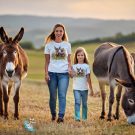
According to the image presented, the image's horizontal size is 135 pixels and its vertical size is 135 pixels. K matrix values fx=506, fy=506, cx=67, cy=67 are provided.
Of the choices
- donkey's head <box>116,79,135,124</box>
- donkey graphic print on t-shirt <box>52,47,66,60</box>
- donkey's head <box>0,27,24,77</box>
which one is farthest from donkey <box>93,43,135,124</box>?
donkey's head <box>0,27,24,77</box>

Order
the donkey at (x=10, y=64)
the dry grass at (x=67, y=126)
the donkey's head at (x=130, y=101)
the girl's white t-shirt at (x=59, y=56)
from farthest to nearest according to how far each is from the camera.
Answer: the girl's white t-shirt at (x=59, y=56) → the donkey at (x=10, y=64) → the donkey's head at (x=130, y=101) → the dry grass at (x=67, y=126)

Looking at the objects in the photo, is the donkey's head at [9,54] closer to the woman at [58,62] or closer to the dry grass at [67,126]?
the woman at [58,62]

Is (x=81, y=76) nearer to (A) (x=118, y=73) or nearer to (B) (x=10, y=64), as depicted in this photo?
(A) (x=118, y=73)

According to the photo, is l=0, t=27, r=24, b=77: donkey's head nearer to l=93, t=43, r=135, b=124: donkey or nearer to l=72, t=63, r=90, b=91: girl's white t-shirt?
l=72, t=63, r=90, b=91: girl's white t-shirt

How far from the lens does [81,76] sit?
40.4 feet

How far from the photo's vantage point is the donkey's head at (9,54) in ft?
38.4

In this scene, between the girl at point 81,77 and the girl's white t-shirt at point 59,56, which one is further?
the girl at point 81,77

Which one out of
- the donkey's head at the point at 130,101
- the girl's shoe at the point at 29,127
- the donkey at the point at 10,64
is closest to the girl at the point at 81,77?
the donkey's head at the point at 130,101

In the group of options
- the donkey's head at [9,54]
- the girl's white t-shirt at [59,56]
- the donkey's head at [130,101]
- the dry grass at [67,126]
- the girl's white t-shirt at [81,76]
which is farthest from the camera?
the girl's white t-shirt at [81,76]

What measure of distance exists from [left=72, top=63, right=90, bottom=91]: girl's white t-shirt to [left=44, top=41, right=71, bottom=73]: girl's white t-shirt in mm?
445

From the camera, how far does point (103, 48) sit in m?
15.2

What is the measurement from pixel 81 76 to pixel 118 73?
0.92 meters

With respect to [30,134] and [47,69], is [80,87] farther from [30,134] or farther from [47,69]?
[30,134]

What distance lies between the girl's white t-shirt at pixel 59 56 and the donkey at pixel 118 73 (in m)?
1.28
